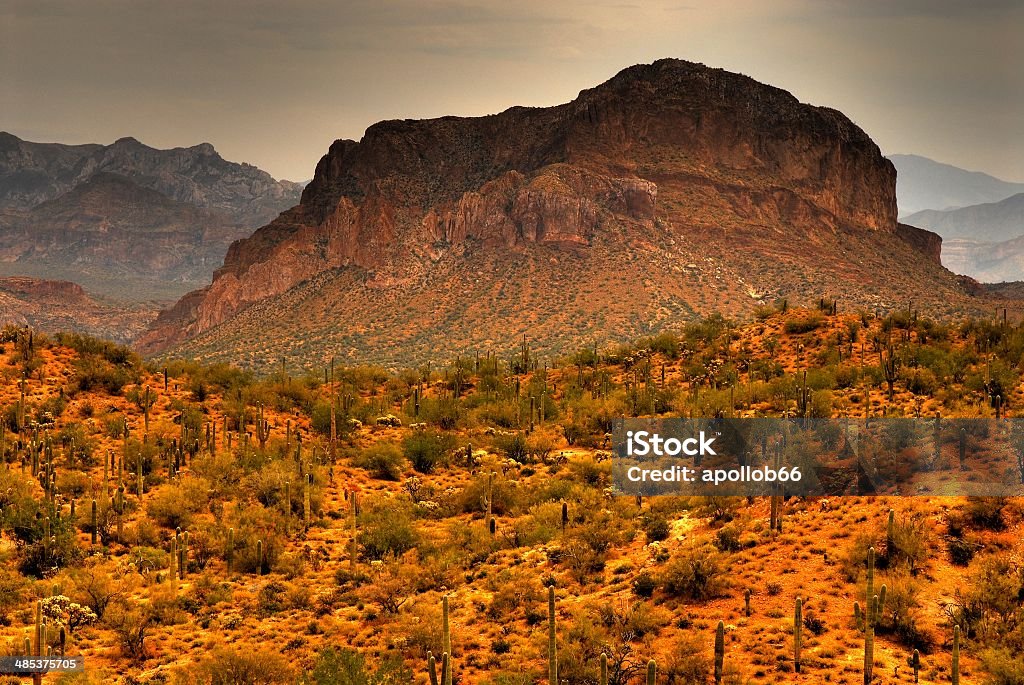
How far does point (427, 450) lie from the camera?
3703cm

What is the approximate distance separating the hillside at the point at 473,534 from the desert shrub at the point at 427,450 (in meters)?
0.16

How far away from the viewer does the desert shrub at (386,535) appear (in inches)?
1036

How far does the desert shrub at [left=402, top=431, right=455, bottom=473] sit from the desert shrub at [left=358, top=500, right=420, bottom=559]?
800cm

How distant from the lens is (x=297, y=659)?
19.4 meters

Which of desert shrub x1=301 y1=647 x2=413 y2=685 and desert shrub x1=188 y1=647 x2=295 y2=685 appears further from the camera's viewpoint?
desert shrub x1=188 y1=647 x2=295 y2=685

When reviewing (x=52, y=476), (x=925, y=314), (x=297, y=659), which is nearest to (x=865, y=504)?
(x=297, y=659)

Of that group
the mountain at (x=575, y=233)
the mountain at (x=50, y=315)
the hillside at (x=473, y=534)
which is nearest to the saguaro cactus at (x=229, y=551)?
the hillside at (x=473, y=534)

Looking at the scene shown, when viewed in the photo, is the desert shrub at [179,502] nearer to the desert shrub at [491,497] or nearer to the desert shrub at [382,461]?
the desert shrub at [382,461]

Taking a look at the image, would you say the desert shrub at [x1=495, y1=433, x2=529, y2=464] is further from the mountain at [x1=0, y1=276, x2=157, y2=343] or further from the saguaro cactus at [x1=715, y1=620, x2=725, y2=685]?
the mountain at [x1=0, y1=276, x2=157, y2=343]

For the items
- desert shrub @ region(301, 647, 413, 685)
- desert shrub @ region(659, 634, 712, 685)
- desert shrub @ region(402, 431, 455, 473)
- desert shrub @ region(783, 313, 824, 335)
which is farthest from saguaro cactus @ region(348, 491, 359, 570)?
desert shrub @ region(783, 313, 824, 335)

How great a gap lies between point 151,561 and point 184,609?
295cm

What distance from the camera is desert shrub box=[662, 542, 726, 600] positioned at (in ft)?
64.3

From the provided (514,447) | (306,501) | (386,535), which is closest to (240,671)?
(386,535)

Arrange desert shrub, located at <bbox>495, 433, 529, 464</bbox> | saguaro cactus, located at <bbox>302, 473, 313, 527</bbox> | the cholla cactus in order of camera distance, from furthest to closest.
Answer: desert shrub, located at <bbox>495, 433, 529, 464</bbox>, saguaro cactus, located at <bbox>302, 473, 313, 527</bbox>, the cholla cactus
